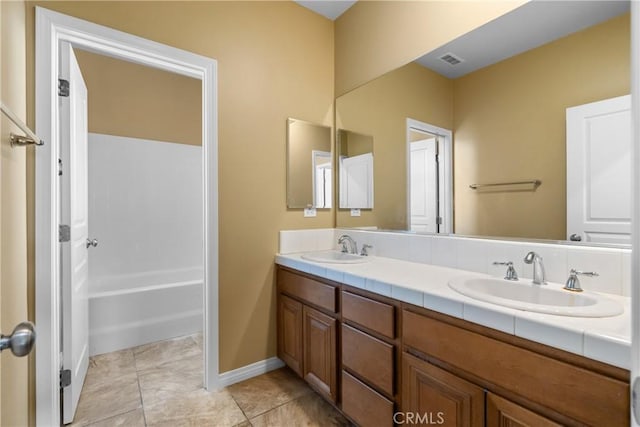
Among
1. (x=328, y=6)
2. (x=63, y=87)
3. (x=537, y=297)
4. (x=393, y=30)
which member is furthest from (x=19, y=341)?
(x=328, y=6)

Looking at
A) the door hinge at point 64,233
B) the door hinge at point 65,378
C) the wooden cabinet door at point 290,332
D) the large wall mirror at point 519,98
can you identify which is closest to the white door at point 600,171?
the large wall mirror at point 519,98

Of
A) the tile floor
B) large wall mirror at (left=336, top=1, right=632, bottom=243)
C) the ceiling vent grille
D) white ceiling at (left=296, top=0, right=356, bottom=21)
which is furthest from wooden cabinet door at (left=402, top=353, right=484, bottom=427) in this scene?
white ceiling at (left=296, top=0, right=356, bottom=21)

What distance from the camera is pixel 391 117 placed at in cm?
206

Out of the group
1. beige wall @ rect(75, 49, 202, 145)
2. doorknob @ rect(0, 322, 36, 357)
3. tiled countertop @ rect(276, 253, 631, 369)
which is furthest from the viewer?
beige wall @ rect(75, 49, 202, 145)

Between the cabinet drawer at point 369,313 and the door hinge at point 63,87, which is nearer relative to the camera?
the cabinet drawer at point 369,313

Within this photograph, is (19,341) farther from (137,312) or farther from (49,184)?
(137,312)

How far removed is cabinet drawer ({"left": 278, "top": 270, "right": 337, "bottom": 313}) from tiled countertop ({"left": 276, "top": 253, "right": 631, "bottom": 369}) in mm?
85

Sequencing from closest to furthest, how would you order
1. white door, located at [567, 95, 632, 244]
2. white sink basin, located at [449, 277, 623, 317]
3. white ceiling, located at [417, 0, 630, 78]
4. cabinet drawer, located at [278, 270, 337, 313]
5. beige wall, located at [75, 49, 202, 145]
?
white sink basin, located at [449, 277, 623, 317]
white door, located at [567, 95, 632, 244]
white ceiling, located at [417, 0, 630, 78]
cabinet drawer, located at [278, 270, 337, 313]
beige wall, located at [75, 49, 202, 145]

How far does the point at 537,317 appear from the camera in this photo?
2.73ft

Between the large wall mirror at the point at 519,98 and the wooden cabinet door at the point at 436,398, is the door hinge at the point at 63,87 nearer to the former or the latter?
the large wall mirror at the point at 519,98

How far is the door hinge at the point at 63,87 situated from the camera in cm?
149

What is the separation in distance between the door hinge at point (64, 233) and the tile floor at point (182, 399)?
3.20 ft

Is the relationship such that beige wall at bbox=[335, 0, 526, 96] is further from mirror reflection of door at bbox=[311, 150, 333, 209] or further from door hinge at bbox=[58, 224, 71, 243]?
door hinge at bbox=[58, 224, 71, 243]

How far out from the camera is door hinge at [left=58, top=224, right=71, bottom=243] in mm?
1483
